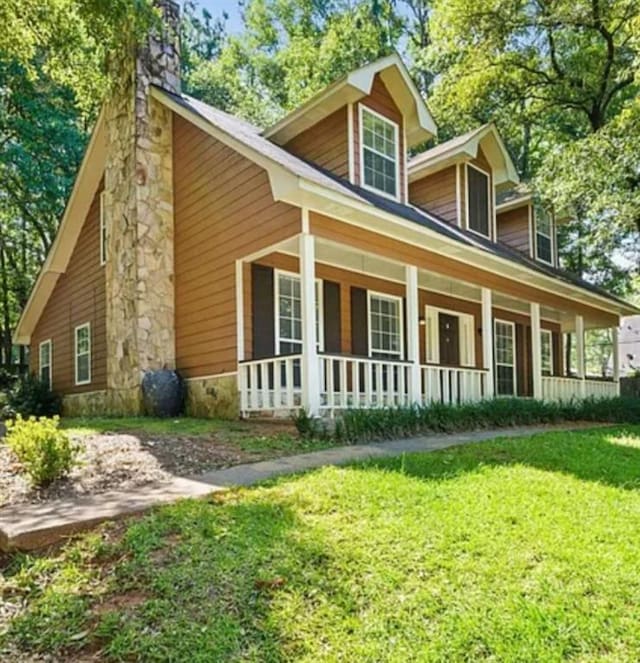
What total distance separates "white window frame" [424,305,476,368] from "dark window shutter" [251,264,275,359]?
4.33 meters

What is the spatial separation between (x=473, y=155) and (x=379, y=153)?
2.96 metres

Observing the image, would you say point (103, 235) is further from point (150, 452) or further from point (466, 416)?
point (466, 416)

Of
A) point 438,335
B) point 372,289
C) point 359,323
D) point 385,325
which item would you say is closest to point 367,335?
point 359,323

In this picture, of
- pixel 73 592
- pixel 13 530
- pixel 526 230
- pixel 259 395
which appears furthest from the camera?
pixel 526 230

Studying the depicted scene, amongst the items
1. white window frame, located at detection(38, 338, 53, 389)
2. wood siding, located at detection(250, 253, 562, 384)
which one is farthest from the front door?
white window frame, located at detection(38, 338, 53, 389)

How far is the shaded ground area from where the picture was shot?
4750mm

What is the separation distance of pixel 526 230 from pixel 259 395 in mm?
10091

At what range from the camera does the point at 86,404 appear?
12641 mm

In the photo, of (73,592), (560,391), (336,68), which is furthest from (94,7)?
(336,68)

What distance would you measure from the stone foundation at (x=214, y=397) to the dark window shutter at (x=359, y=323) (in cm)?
291

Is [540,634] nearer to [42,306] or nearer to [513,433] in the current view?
[513,433]

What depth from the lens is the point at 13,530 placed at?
3537 mm

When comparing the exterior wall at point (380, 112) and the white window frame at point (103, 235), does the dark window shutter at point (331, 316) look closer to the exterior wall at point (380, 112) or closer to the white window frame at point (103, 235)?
the exterior wall at point (380, 112)

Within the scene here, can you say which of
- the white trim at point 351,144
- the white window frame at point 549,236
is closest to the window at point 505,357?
the white window frame at point 549,236
